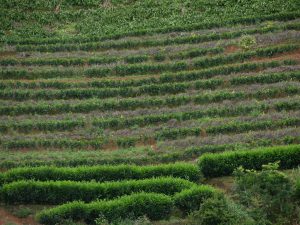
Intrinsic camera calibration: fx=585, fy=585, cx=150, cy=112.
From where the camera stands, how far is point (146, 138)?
37281 mm

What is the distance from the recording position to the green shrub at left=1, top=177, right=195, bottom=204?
3047 centimetres

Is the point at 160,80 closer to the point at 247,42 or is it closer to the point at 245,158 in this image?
the point at 247,42

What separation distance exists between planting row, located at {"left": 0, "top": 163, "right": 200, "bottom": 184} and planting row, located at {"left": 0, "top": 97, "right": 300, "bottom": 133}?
21.9 ft

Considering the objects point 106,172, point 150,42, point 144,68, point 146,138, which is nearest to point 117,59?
point 144,68

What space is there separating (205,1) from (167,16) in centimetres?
414

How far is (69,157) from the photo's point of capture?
115 ft

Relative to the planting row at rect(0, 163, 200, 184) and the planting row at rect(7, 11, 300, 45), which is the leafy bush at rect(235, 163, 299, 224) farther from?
the planting row at rect(7, 11, 300, 45)

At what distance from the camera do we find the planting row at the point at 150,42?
48.1m

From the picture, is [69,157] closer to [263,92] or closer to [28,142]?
[28,142]

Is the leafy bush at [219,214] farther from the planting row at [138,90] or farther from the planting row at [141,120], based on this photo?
the planting row at [138,90]

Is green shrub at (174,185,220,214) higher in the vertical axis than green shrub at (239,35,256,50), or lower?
lower

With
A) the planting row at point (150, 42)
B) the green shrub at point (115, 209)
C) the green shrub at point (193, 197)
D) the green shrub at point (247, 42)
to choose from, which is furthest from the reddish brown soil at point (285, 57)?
the green shrub at point (115, 209)

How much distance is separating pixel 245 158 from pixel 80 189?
9269 mm

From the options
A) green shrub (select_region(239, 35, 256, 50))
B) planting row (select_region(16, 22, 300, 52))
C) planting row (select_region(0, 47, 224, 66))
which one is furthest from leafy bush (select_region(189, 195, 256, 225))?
planting row (select_region(16, 22, 300, 52))
